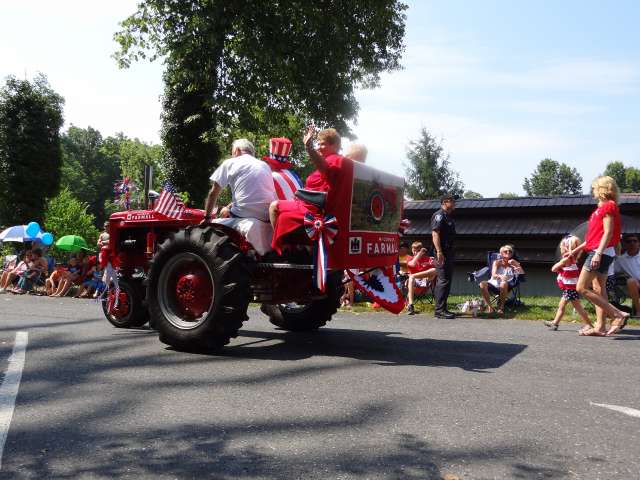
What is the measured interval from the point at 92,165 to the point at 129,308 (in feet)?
315

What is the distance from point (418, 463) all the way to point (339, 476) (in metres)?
0.41

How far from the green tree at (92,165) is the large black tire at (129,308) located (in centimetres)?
8745

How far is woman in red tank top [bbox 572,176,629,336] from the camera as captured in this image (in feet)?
23.6

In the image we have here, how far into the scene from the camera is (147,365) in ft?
16.7

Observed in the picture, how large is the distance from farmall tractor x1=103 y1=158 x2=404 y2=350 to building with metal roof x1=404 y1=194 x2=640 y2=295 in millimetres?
8229

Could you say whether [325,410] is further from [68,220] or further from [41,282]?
[68,220]

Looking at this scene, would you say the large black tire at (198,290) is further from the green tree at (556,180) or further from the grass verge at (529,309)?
the green tree at (556,180)

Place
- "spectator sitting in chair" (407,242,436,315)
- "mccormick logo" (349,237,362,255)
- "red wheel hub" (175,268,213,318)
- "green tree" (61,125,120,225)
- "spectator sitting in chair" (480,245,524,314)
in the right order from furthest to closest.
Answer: "green tree" (61,125,120,225) → "spectator sitting in chair" (407,242,436,315) → "spectator sitting in chair" (480,245,524,314) → "red wheel hub" (175,268,213,318) → "mccormick logo" (349,237,362,255)

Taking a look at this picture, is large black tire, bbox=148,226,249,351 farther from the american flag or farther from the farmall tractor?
the american flag

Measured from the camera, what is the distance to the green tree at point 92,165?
9102cm

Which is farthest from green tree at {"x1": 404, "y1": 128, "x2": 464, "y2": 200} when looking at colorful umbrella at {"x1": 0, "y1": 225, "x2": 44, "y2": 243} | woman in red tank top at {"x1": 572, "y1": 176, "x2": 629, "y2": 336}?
woman in red tank top at {"x1": 572, "y1": 176, "x2": 629, "y2": 336}

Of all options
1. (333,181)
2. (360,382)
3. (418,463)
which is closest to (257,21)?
(333,181)

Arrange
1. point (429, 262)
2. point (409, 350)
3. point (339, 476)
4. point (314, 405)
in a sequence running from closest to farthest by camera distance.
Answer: point (339, 476) → point (314, 405) → point (409, 350) → point (429, 262)

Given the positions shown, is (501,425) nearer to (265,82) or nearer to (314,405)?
(314,405)
